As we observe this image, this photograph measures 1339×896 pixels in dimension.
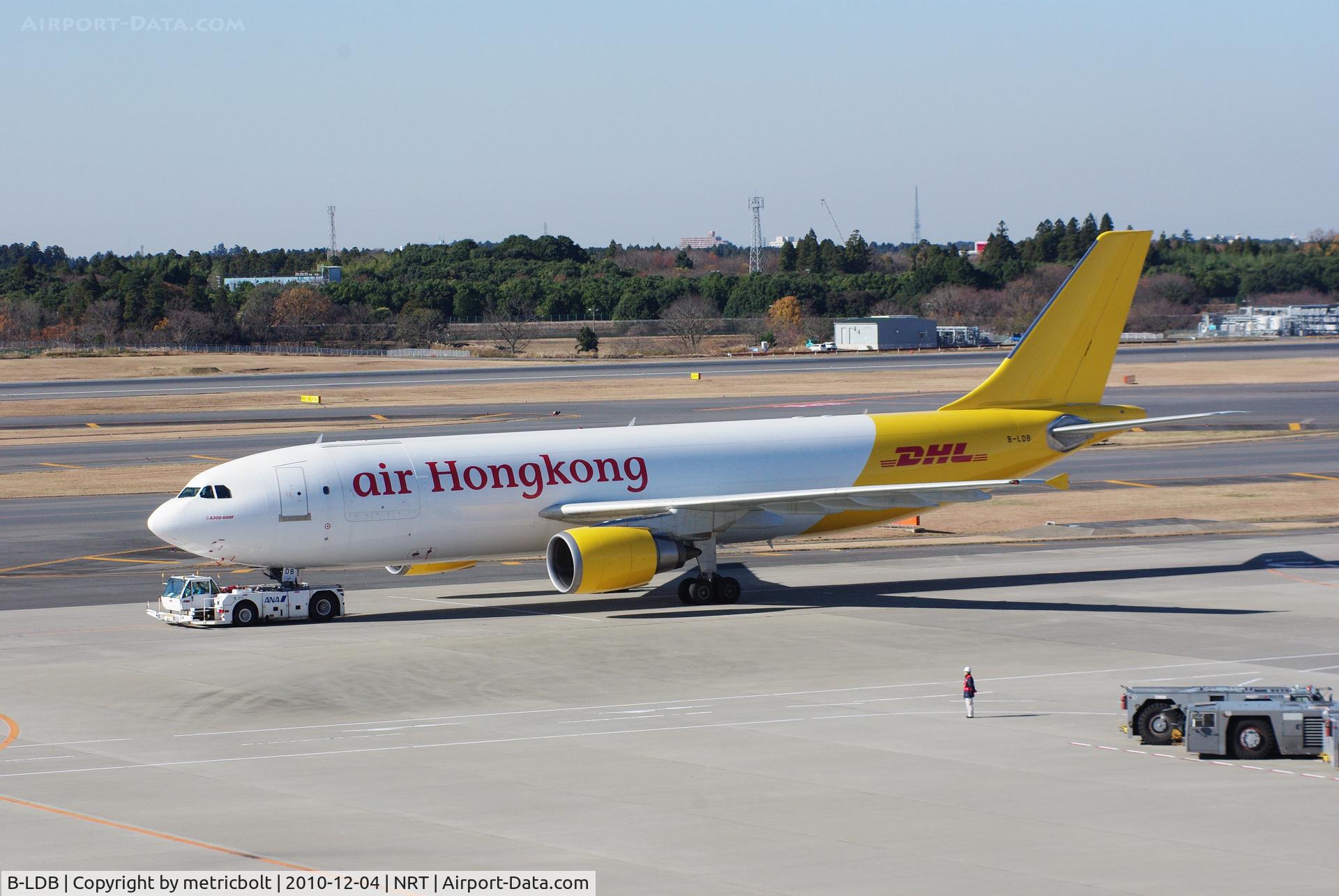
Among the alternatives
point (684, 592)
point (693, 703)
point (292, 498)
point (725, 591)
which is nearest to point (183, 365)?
point (292, 498)

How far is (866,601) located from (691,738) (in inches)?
615

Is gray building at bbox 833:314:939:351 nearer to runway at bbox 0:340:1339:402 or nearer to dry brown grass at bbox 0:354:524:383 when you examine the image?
runway at bbox 0:340:1339:402

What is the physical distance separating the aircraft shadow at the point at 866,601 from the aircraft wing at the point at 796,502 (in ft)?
8.08

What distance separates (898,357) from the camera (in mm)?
163750

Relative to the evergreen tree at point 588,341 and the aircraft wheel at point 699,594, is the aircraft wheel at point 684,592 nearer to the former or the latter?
the aircraft wheel at point 699,594

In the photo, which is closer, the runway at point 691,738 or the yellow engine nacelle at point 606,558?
the runway at point 691,738

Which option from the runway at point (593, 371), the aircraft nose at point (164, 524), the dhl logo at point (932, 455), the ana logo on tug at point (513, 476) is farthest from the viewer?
the runway at point (593, 371)

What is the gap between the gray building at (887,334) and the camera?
7136 inches

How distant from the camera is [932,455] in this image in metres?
45.1

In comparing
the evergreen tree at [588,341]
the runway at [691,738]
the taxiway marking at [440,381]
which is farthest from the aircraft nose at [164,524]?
the evergreen tree at [588,341]

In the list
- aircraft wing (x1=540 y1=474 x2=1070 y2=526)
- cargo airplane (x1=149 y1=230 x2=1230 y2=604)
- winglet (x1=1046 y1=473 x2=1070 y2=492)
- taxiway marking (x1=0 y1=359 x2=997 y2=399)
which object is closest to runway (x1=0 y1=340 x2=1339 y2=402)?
taxiway marking (x1=0 y1=359 x2=997 y2=399)

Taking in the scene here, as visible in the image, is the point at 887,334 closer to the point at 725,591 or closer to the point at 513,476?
the point at 725,591

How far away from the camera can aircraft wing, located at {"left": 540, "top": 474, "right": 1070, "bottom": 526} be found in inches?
1592

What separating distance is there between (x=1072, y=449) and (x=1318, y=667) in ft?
52.6
